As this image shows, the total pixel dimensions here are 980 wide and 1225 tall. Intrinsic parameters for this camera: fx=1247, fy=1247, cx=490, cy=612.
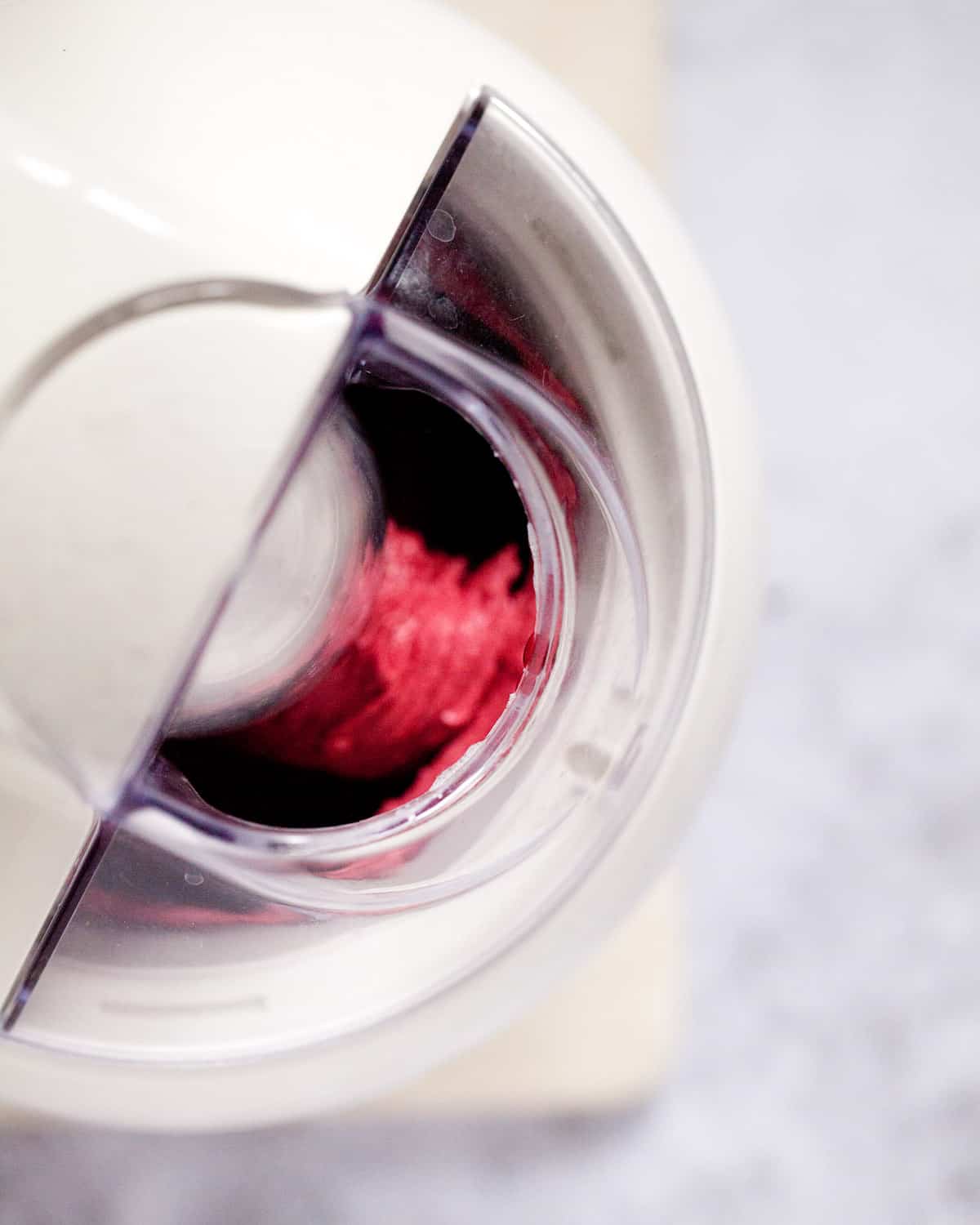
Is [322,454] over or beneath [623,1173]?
over

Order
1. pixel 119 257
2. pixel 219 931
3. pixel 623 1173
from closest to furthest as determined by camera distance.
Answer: pixel 119 257 < pixel 219 931 < pixel 623 1173

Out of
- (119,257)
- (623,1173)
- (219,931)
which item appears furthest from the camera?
(623,1173)

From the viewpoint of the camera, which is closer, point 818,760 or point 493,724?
point 493,724

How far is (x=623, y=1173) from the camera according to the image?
0.57 metres

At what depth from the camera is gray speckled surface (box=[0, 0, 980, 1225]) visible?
568 millimetres

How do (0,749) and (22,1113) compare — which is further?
(22,1113)

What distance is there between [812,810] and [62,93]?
45 cm

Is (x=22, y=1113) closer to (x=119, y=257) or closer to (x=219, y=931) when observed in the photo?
(x=219, y=931)

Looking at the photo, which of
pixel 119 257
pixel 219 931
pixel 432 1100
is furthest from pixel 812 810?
pixel 119 257

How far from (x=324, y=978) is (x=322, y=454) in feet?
0.45

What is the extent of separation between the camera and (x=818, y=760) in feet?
1.89

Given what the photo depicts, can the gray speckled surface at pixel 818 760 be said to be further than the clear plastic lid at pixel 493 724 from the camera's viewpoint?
Yes

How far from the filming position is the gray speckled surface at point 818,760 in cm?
57

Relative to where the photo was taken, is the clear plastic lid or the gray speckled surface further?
the gray speckled surface
